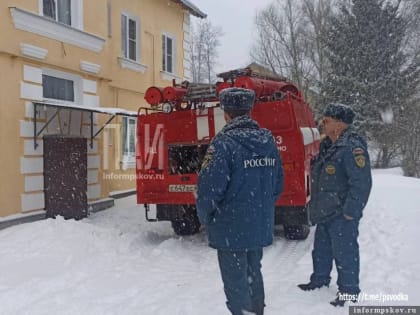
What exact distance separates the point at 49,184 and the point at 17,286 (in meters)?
4.17

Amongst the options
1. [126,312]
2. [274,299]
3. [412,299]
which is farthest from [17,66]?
[412,299]

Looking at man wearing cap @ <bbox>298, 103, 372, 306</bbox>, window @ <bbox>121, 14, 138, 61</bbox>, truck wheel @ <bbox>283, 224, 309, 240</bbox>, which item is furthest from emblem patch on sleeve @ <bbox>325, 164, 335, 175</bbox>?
window @ <bbox>121, 14, 138, 61</bbox>

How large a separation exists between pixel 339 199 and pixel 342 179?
182mm

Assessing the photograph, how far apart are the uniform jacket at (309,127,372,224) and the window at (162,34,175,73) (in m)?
11.1

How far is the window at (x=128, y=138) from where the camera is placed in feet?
40.2

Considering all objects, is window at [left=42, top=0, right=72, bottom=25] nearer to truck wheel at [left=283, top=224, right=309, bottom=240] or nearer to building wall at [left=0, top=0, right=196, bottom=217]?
building wall at [left=0, top=0, right=196, bottom=217]

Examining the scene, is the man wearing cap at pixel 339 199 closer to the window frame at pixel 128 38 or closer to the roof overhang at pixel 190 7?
the window frame at pixel 128 38

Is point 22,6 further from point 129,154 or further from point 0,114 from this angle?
point 129,154

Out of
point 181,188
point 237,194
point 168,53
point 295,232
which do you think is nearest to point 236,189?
point 237,194

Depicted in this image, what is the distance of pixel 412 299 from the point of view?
12.7 ft

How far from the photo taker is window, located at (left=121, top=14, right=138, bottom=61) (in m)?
12.4

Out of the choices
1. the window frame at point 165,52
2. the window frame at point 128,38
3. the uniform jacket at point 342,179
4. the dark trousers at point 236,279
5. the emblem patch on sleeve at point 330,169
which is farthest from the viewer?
the window frame at point 165,52

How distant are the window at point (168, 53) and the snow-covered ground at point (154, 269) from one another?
25.3 ft

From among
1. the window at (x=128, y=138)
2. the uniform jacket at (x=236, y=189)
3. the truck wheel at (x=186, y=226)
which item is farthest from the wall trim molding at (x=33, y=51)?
the uniform jacket at (x=236, y=189)
